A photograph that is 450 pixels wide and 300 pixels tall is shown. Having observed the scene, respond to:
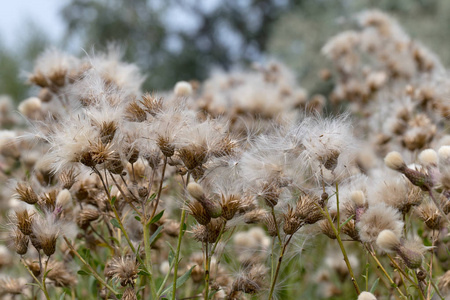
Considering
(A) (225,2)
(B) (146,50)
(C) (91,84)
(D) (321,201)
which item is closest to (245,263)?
(D) (321,201)

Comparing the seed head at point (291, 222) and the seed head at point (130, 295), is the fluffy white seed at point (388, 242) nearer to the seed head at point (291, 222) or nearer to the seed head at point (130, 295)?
the seed head at point (291, 222)

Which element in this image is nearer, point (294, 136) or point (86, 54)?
point (294, 136)

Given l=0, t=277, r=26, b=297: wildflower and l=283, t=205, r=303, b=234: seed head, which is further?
l=0, t=277, r=26, b=297: wildflower

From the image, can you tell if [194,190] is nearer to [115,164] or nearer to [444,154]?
[115,164]

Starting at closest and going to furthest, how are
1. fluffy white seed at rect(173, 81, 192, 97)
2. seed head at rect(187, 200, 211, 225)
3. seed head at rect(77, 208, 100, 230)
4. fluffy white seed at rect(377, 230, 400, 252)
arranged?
1. fluffy white seed at rect(377, 230, 400, 252)
2. seed head at rect(187, 200, 211, 225)
3. seed head at rect(77, 208, 100, 230)
4. fluffy white seed at rect(173, 81, 192, 97)

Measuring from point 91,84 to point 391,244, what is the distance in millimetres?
997

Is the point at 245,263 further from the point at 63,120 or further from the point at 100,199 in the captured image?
the point at 63,120

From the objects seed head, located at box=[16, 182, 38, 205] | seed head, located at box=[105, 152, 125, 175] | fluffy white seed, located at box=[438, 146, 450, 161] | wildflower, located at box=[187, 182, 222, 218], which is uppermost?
seed head, located at box=[105, 152, 125, 175]

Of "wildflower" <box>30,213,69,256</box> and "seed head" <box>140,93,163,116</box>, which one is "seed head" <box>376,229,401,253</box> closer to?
"seed head" <box>140,93,163,116</box>

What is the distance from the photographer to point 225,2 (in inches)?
679

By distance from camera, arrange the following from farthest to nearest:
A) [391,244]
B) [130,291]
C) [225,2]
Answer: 1. [225,2]
2. [130,291]
3. [391,244]

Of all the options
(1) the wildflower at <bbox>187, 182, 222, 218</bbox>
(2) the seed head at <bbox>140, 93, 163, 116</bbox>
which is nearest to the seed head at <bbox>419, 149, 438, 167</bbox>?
(1) the wildflower at <bbox>187, 182, 222, 218</bbox>

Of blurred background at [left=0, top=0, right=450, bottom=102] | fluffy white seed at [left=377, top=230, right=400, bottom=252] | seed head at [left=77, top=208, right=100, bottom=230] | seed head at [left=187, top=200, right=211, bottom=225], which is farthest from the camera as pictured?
blurred background at [left=0, top=0, right=450, bottom=102]

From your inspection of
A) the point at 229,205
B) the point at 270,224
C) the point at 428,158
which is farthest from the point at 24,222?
the point at 428,158
